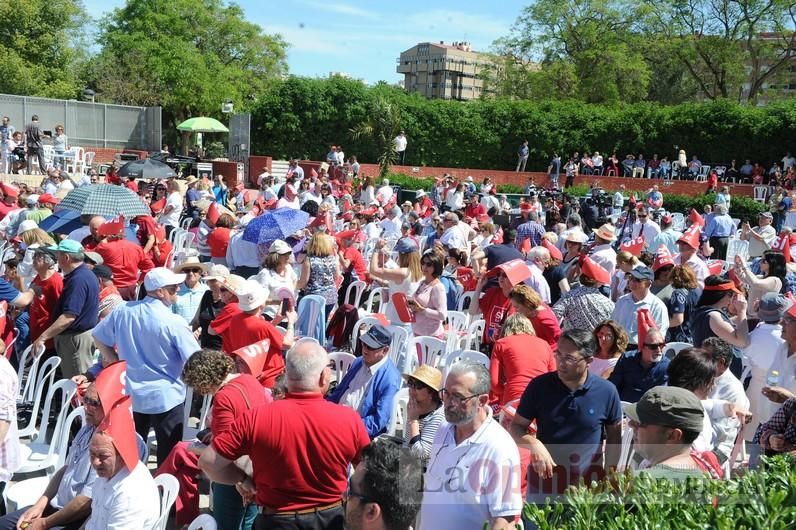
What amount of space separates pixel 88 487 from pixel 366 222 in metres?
9.64

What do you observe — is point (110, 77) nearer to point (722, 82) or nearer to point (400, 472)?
point (722, 82)

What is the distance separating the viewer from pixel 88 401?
13.8ft

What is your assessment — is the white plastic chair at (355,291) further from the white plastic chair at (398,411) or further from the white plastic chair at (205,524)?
the white plastic chair at (205,524)

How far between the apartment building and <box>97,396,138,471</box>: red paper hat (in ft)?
448

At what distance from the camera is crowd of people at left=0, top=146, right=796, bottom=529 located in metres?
3.53

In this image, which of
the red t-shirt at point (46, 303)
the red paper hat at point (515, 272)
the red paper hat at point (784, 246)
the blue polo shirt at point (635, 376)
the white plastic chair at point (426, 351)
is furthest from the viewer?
the red paper hat at point (784, 246)

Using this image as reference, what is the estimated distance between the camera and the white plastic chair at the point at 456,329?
7301 millimetres

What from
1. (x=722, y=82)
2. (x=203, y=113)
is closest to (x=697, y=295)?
(x=203, y=113)

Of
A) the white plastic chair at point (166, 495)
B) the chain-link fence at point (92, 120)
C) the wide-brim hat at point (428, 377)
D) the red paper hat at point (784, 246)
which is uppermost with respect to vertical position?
the chain-link fence at point (92, 120)

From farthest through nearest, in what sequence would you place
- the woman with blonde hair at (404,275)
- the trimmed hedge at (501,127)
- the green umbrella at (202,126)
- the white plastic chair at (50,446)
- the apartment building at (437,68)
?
the apartment building at (437,68) → the trimmed hedge at (501,127) → the green umbrella at (202,126) → the woman with blonde hair at (404,275) → the white plastic chair at (50,446)

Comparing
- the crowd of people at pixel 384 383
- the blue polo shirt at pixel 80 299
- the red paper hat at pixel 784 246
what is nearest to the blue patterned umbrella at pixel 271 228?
the crowd of people at pixel 384 383

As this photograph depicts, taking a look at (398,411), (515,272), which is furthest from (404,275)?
(398,411)

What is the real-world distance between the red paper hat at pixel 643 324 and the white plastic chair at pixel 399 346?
1.94 m

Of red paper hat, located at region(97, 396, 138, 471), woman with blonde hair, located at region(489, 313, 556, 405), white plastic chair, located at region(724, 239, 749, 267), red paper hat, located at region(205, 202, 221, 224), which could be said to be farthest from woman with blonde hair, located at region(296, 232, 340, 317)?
white plastic chair, located at region(724, 239, 749, 267)
